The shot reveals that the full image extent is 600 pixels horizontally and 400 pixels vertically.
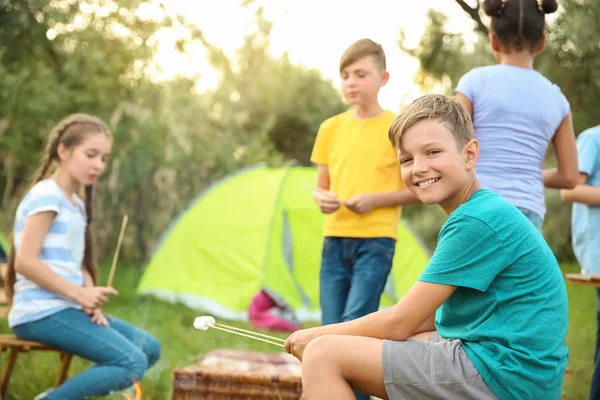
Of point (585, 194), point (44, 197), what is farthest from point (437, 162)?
point (44, 197)

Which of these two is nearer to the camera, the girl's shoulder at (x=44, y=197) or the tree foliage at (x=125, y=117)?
the girl's shoulder at (x=44, y=197)

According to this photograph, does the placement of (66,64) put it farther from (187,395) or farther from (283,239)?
(187,395)

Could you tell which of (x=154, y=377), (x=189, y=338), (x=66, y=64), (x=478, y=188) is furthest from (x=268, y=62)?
(x=478, y=188)

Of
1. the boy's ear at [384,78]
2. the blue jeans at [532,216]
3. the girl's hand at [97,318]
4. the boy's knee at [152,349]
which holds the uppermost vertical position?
the boy's ear at [384,78]

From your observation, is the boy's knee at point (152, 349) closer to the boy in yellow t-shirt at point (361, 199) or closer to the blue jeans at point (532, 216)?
the boy in yellow t-shirt at point (361, 199)

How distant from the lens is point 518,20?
260cm

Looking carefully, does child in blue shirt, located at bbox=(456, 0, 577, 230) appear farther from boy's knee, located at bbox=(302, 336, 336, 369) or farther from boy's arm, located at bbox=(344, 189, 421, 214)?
boy's knee, located at bbox=(302, 336, 336, 369)

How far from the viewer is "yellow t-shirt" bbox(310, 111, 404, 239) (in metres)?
2.88

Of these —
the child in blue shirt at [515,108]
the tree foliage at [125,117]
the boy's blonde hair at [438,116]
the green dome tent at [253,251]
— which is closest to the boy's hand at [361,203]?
the child in blue shirt at [515,108]

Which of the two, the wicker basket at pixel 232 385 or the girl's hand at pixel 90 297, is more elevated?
the girl's hand at pixel 90 297

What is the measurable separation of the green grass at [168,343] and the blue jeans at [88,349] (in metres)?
0.12

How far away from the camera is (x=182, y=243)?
6641 mm

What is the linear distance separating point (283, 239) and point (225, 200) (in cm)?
70

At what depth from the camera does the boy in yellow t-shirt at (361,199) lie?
2822 millimetres
